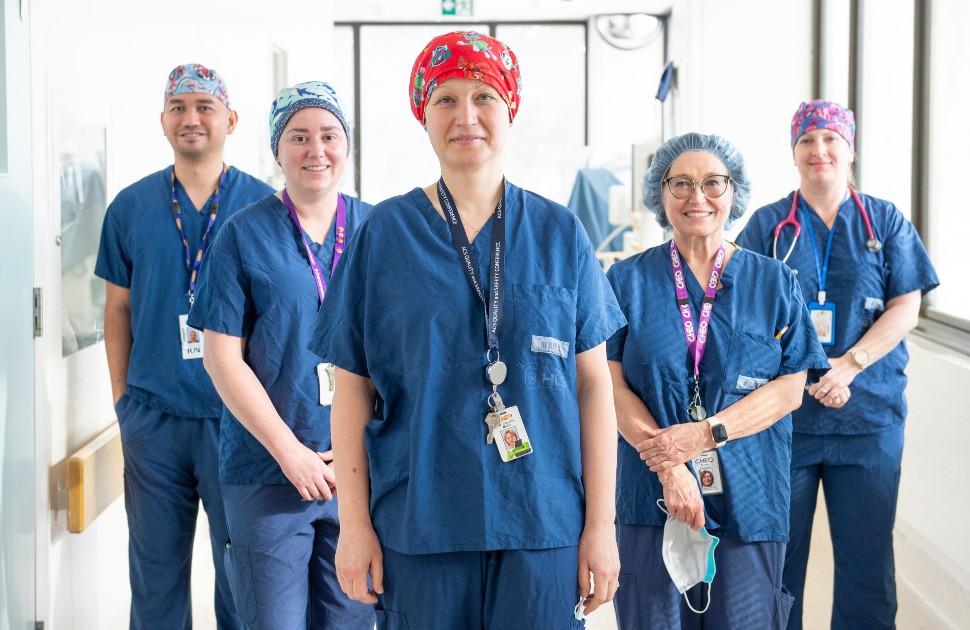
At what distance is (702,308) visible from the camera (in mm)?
2125

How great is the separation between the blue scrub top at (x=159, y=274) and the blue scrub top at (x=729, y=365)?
109cm

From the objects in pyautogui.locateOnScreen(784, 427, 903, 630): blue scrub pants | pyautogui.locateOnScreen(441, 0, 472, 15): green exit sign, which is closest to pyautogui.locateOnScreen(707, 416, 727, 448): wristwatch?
pyautogui.locateOnScreen(784, 427, 903, 630): blue scrub pants

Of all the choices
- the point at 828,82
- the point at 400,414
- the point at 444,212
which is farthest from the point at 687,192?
the point at 828,82

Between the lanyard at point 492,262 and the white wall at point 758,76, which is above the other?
the white wall at point 758,76

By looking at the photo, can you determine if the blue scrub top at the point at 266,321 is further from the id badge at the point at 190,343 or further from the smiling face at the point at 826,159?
the smiling face at the point at 826,159

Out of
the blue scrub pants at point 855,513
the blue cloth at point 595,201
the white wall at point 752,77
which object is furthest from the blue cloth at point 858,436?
the blue cloth at point 595,201

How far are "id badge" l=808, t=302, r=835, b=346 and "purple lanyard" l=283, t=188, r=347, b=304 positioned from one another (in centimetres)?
136

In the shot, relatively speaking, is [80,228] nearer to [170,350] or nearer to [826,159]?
[170,350]

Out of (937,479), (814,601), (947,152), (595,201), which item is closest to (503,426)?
(937,479)

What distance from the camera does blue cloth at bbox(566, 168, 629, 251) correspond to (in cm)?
877

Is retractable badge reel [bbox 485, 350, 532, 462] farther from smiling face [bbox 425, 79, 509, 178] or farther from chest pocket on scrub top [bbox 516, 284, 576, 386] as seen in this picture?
smiling face [bbox 425, 79, 509, 178]

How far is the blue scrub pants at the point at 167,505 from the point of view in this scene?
2.55m

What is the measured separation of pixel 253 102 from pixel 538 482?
419 cm

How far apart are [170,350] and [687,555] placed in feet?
4.54
